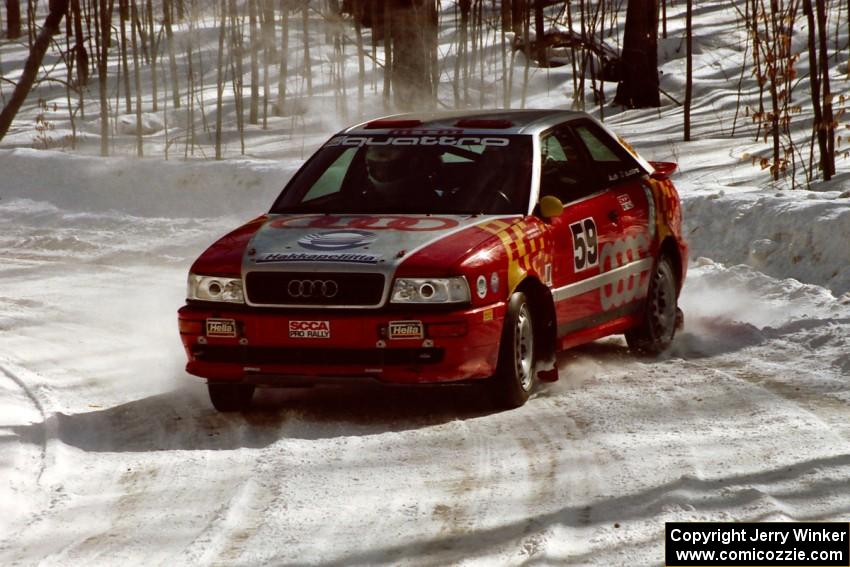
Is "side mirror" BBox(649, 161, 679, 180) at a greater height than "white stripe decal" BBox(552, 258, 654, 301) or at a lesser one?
greater

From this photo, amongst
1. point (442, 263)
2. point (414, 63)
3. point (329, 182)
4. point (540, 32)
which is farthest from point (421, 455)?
point (540, 32)

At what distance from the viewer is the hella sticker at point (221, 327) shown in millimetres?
7027

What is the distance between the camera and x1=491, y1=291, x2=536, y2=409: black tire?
7098 mm

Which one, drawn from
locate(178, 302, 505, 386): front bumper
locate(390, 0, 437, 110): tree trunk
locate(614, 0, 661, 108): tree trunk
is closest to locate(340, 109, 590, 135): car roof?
locate(178, 302, 505, 386): front bumper

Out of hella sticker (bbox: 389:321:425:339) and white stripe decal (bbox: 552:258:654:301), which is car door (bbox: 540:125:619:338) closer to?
white stripe decal (bbox: 552:258:654:301)

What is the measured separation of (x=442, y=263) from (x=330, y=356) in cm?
68

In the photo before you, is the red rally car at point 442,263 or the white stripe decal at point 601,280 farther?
the white stripe decal at point 601,280

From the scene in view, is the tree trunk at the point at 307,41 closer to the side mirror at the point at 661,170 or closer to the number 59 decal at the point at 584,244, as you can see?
the side mirror at the point at 661,170

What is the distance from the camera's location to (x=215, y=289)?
7.10 metres

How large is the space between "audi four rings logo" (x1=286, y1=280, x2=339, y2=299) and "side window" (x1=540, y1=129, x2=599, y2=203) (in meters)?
1.52

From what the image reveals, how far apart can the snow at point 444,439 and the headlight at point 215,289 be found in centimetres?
61

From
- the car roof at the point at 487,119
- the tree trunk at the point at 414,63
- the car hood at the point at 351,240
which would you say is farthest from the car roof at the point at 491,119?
the tree trunk at the point at 414,63

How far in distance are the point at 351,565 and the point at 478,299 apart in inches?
93.6

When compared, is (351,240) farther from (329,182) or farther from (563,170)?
(563,170)
